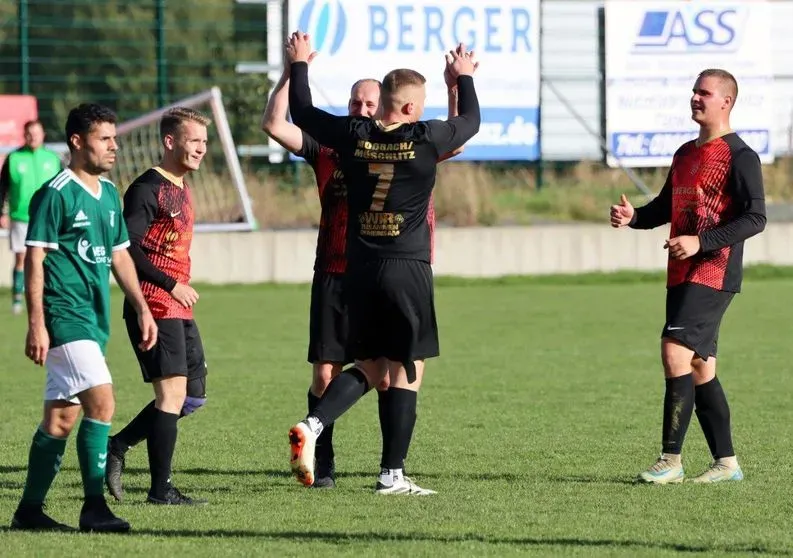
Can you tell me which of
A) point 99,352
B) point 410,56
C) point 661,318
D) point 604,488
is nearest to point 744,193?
point 604,488

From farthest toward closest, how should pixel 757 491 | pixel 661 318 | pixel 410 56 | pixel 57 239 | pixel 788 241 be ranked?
pixel 410 56 < pixel 788 241 < pixel 661 318 < pixel 757 491 < pixel 57 239

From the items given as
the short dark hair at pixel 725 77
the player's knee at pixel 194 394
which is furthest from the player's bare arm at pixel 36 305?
the short dark hair at pixel 725 77

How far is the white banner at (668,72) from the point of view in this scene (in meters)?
24.6

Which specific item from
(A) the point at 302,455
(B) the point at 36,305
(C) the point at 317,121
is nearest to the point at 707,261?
(C) the point at 317,121

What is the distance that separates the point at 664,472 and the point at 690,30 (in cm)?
1857

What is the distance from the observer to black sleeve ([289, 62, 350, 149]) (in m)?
7.19

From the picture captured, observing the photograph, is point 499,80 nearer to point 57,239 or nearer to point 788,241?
point 788,241

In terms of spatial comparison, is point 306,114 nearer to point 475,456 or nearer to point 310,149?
point 310,149

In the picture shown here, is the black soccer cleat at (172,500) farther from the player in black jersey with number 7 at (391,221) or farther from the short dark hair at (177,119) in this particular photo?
the short dark hair at (177,119)

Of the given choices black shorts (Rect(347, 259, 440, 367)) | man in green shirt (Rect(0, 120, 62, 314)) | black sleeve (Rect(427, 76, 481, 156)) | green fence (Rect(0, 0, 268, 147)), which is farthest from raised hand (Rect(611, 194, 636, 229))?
green fence (Rect(0, 0, 268, 147))

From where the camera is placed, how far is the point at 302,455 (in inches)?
267

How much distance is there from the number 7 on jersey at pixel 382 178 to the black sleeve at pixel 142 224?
1.01 meters

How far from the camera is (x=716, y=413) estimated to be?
7.93m

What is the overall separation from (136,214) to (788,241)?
16696 millimetres
